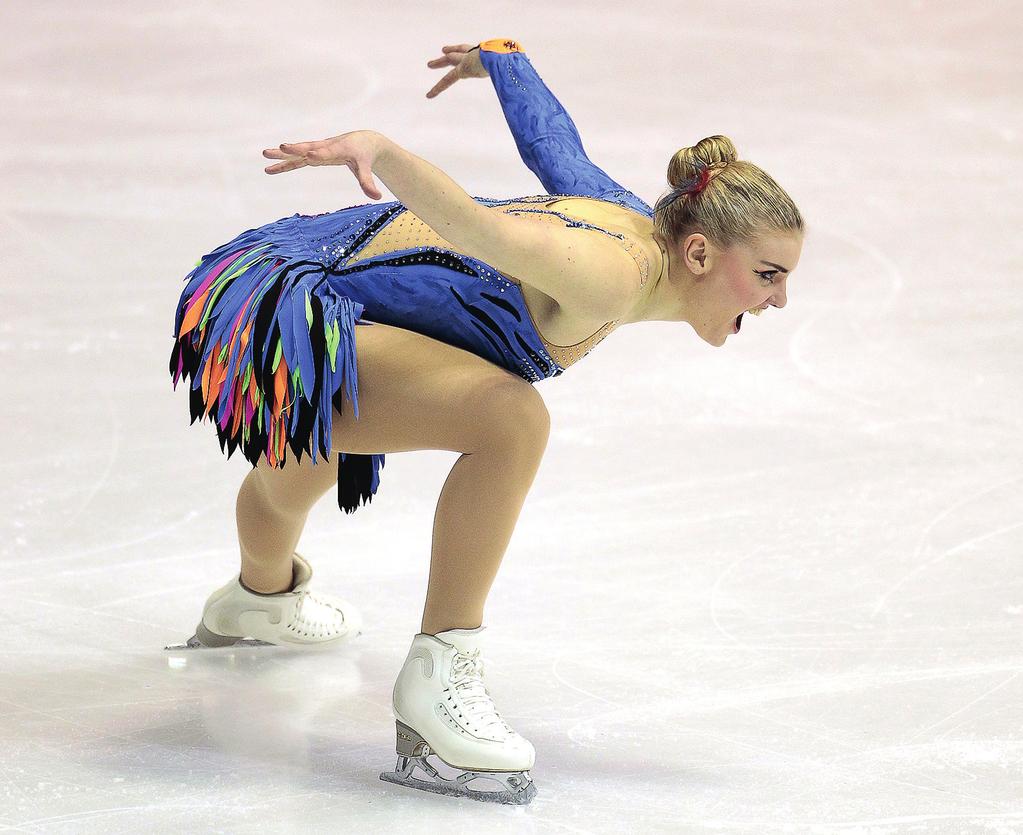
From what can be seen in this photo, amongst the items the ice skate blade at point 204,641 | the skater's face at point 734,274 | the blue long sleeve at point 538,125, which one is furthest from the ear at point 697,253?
the ice skate blade at point 204,641

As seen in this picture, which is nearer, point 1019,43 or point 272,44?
point 272,44

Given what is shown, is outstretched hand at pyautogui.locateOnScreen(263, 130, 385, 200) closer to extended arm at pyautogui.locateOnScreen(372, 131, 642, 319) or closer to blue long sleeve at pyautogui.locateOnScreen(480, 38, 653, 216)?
extended arm at pyautogui.locateOnScreen(372, 131, 642, 319)

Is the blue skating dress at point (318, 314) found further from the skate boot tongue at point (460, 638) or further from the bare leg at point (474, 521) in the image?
the skate boot tongue at point (460, 638)

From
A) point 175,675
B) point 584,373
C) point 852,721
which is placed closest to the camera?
point 852,721

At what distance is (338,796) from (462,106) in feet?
14.9

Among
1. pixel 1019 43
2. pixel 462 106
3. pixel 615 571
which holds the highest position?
pixel 1019 43

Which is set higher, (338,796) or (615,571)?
(615,571)

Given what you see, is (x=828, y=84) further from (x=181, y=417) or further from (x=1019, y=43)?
(x=181, y=417)

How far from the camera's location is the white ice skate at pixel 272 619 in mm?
2723

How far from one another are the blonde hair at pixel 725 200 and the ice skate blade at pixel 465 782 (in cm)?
87

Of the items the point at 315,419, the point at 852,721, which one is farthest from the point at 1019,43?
the point at 315,419

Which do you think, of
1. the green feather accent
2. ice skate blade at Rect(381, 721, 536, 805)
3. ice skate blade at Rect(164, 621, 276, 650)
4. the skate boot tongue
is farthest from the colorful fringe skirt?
ice skate blade at Rect(164, 621, 276, 650)

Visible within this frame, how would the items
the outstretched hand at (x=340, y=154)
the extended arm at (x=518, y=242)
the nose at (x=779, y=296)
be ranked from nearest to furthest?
1. the outstretched hand at (x=340, y=154)
2. the extended arm at (x=518, y=242)
3. the nose at (x=779, y=296)

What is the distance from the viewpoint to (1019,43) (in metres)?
6.92
